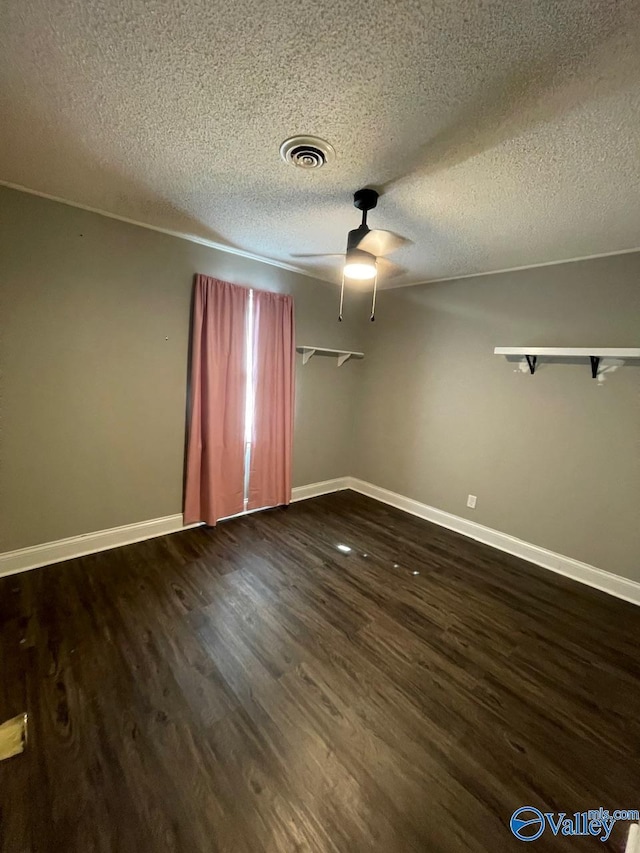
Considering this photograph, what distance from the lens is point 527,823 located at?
1.18m

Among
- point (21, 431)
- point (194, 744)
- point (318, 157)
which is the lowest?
point (194, 744)

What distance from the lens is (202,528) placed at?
120 inches

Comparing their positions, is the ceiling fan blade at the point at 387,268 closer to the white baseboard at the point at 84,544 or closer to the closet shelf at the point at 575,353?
the closet shelf at the point at 575,353

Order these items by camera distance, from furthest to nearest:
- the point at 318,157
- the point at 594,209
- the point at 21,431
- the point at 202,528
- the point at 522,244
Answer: the point at 202,528, the point at 522,244, the point at 21,431, the point at 594,209, the point at 318,157

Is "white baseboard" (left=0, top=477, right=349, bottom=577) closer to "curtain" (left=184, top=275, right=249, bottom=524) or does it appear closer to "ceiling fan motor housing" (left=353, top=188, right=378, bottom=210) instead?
"curtain" (left=184, top=275, right=249, bottom=524)

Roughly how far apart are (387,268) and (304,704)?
316cm

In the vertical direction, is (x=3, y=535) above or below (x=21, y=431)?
below

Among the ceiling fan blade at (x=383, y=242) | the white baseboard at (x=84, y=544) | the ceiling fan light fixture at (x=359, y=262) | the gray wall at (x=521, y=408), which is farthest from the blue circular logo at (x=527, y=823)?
the ceiling fan blade at (x=383, y=242)

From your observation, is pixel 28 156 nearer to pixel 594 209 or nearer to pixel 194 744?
pixel 194 744

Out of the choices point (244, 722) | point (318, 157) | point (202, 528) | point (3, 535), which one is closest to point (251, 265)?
point (318, 157)

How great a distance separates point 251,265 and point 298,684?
3.06 metres

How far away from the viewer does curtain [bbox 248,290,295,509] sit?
3.14m

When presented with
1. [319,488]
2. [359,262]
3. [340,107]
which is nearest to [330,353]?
[319,488]

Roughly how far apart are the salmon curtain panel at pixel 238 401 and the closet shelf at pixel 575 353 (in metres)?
1.96
